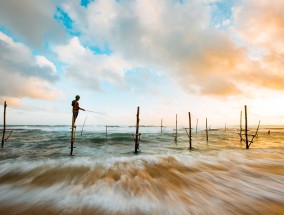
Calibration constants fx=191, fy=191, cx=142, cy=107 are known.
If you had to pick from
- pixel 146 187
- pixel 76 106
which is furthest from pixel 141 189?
pixel 76 106

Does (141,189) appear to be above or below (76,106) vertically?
below

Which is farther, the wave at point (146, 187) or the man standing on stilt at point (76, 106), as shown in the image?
the man standing on stilt at point (76, 106)

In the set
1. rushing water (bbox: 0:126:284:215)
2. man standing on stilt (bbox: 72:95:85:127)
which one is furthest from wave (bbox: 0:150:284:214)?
man standing on stilt (bbox: 72:95:85:127)

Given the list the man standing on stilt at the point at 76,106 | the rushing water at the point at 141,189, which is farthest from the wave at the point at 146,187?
the man standing on stilt at the point at 76,106

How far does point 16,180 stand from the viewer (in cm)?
833

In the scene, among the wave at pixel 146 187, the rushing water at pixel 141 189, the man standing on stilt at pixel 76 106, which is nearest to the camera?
the rushing water at pixel 141 189

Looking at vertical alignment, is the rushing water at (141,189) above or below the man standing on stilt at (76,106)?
below

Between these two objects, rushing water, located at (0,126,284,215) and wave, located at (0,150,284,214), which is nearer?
rushing water, located at (0,126,284,215)

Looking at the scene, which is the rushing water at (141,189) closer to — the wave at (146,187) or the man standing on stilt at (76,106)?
the wave at (146,187)

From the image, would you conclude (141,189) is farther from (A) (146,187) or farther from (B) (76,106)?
(B) (76,106)

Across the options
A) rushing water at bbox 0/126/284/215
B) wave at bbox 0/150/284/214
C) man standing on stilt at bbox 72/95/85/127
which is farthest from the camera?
man standing on stilt at bbox 72/95/85/127

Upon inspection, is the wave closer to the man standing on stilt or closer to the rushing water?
the rushing water

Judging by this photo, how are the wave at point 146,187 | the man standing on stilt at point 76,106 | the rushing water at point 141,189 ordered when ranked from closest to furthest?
the rushing water at point 141,189, the wave at point 146,187, the man standing on stilt at point 76,106

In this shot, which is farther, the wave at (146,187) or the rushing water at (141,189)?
the wave at (146,187)
